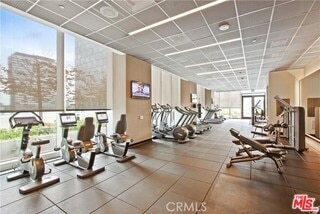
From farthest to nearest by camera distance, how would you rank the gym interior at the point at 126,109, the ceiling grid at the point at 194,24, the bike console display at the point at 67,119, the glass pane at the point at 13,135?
1. the bike console display at the point at 67,119
2. the glass pane at the point at 13,135
3. the ceiling grid at the point at 194,24
4. the gym interior at the point at 126,109

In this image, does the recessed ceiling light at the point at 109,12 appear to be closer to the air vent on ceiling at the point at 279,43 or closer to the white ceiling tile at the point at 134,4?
the white ceiling tile at the point at 134,4

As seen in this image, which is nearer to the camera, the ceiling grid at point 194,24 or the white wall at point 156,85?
the ceiling grid at point 194,24

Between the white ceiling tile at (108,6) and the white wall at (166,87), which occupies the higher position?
the white ceiling tile at (108,6)

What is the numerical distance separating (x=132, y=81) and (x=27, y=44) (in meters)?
2.98

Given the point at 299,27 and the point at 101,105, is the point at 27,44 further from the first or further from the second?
the point at 299,27

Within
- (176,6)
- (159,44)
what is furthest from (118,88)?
(176,6)

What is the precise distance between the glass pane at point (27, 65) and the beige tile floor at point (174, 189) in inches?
59.8

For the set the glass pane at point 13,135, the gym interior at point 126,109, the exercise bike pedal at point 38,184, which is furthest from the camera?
the glass pane at point 13,135

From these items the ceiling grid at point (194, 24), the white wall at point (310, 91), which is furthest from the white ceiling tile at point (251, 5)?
the white wall at point (310, 91)
